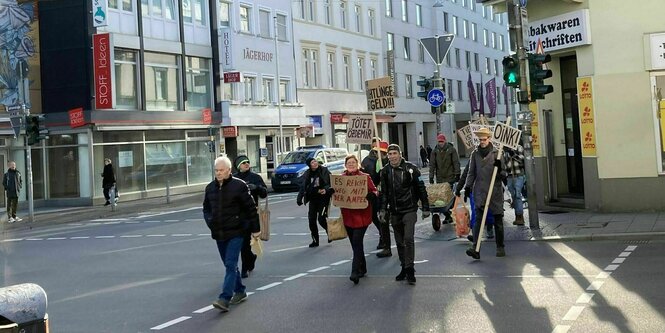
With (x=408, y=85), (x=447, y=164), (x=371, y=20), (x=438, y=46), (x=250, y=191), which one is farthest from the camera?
(x=408, y=85)

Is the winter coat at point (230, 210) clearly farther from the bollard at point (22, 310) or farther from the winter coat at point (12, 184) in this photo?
the winter coat at point (12, 184)

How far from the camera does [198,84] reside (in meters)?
35.3

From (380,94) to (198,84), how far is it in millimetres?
22318

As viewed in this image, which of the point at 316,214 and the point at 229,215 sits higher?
the point at 229,215

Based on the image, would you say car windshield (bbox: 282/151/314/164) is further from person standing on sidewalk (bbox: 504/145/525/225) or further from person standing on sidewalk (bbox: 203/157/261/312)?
person standing on sidewalk (bbox: 203/157/261/312)

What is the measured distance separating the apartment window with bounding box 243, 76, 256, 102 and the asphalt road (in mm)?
24765

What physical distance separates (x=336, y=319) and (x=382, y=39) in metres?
48.0

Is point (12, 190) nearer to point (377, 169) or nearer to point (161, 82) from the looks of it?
point (161, 82)

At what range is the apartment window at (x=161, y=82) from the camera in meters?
31.9

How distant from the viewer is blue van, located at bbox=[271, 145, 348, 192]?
99.7 ft

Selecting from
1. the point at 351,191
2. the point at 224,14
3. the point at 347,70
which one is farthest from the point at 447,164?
the point at 347,70

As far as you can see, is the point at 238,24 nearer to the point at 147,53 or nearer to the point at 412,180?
the point at 147,53

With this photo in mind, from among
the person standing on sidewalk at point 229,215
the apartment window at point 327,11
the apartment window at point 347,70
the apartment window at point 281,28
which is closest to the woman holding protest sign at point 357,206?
the person standing on sidewalk at point 229,215

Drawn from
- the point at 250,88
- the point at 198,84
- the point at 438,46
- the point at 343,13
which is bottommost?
the point at 438,46
